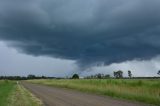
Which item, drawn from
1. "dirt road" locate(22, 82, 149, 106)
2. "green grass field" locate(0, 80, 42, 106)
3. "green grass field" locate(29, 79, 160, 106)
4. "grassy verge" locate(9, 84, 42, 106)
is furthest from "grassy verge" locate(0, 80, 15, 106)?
"green grass field" locate(29, 79, 160, 106)

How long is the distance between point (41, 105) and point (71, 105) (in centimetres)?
255

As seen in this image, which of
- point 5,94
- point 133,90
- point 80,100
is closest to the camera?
point 80,100

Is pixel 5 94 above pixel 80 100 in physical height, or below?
above

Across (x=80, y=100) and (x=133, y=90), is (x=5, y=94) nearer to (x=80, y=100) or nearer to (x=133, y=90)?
(x=133, y=90)

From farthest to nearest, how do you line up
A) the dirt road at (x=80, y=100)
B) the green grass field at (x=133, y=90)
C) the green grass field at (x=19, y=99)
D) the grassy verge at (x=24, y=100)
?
the green grass field at (x=133, y=90) → the green grass field at (x=19, y=99) → the grassy verge at (x=24, y=100) → the dirt road at (x=80, y=100)

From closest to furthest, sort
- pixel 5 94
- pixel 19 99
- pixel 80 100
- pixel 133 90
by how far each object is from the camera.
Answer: pixel 80 100
pixel 19 99
pixel 133 90
pixel 5 94

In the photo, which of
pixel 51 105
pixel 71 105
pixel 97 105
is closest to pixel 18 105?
pixel 51 105

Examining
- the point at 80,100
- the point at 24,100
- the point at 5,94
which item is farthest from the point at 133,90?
the point at 5,94

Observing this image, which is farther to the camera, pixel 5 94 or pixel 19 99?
pixel 5 94

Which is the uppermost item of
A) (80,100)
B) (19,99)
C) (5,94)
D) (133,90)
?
(133,90)

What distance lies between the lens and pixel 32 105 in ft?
86.0

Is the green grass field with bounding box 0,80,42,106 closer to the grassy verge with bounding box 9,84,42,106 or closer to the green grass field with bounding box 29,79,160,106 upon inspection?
the grassy verge with bounding box 9,84,42,106

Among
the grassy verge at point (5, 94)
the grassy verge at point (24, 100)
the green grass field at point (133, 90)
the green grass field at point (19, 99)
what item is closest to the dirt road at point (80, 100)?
the grassy verge at point (24, 100)

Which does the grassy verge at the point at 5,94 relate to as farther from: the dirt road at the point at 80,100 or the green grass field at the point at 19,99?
the dirt road at the point at 80,100
